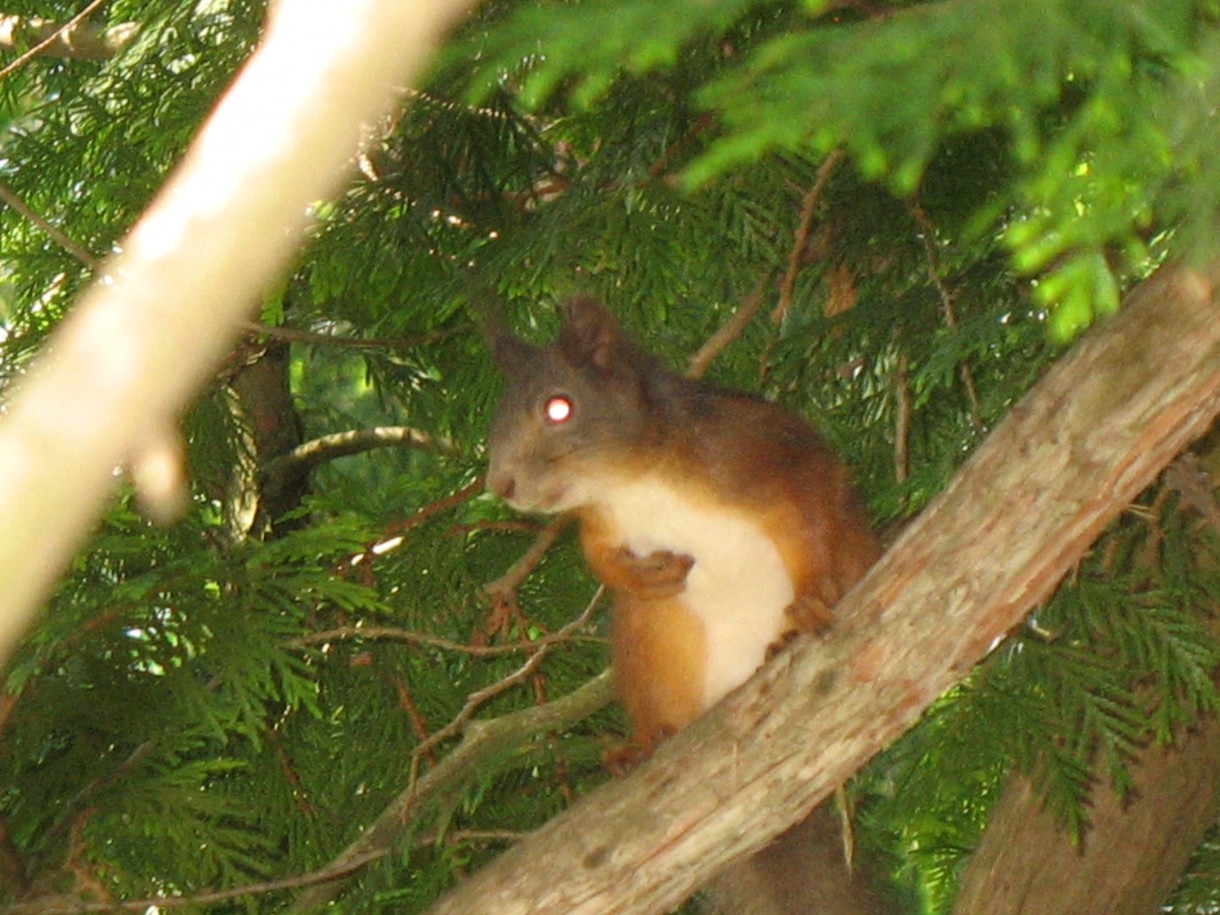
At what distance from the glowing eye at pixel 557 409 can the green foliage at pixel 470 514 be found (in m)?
0.21

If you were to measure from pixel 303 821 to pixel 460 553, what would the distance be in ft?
1.78

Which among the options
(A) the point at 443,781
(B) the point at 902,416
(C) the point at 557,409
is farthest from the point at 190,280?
(B) the point at 902,416

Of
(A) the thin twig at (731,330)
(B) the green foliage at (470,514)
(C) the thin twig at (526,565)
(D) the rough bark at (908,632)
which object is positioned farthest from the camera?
(A) the thin twig at (731,330)

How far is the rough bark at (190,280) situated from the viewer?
0.74m

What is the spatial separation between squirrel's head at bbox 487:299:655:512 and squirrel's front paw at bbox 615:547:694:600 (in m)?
0.13

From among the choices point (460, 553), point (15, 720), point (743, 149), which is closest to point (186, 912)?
point (15, 720)

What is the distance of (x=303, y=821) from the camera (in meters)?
2.87

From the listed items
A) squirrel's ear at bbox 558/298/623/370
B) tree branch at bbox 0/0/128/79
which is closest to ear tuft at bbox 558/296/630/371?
squirrel's ear at bbox 558/298/623/370

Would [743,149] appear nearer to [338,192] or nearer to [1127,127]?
[1127,127]

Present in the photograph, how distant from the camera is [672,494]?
2619 mm

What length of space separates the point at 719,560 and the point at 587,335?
0.41 meters

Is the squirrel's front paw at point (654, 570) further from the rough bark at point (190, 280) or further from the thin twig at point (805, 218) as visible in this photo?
the rough bark at point (190, 280)

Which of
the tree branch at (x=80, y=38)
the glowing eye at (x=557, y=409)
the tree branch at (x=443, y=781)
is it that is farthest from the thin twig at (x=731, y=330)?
the tree branch at (x=80, y=38)

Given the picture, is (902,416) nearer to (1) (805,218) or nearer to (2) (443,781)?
(1) (805,218)
